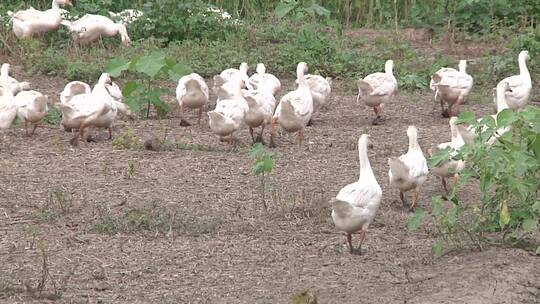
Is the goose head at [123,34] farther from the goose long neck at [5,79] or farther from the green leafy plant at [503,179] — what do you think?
the green leafy plant at [503,179]

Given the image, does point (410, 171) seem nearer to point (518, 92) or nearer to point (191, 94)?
point (191, 94)

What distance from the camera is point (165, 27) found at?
15.8 meters

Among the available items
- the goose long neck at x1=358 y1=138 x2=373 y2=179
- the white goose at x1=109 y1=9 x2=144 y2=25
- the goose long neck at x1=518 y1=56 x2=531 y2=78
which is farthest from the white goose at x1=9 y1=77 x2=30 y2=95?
the goose long neck at x1=518 y1=56 x2=531 y2=78

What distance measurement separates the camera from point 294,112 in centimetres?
1086

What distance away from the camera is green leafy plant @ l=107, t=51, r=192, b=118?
1095cm

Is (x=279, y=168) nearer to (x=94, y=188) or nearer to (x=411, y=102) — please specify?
(x=94, y=188)

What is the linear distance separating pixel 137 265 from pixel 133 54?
7.38 m

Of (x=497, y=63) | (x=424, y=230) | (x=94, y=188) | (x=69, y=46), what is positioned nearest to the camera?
(x=424, y=230)

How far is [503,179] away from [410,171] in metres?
1.87

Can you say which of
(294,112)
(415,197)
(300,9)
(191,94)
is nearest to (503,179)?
(415,197)

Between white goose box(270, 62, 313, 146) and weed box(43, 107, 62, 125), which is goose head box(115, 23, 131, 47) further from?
white goose box(270, 62, 313, 146)

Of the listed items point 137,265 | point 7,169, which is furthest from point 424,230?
point 7,169

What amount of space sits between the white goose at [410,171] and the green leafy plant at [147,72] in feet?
9.07

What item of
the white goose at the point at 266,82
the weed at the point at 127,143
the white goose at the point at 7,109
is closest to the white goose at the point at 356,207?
the weed at the point at 127,143
